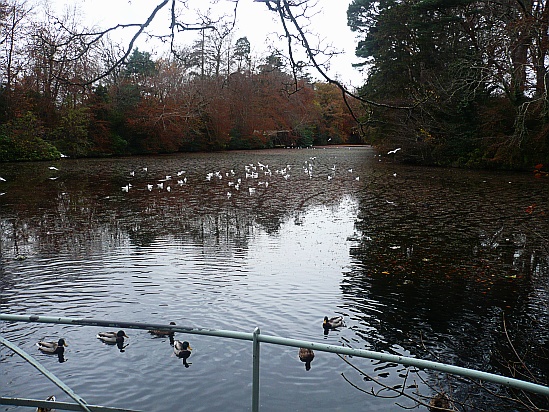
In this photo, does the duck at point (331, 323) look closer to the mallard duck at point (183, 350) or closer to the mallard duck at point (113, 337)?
the mallard duck at point (183, 350)

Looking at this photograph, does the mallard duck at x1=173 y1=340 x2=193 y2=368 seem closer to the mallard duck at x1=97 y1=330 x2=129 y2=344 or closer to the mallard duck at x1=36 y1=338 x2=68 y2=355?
the mallard duck at x1=97 y1=330 x2=129 y2=344

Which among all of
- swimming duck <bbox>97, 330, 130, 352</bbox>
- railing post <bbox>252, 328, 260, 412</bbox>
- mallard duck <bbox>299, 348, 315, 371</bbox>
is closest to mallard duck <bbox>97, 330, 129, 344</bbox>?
swimming duck <bbox>97, 330, 130, 352</bbox>

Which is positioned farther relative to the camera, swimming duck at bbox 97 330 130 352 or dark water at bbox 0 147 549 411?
swimming duck at bbox 97 330 130 352

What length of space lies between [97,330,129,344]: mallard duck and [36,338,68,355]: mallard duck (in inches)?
16.8

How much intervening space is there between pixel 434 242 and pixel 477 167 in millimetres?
18530

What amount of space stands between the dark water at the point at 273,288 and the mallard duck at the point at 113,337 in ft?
0.38

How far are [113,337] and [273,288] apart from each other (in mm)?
2539

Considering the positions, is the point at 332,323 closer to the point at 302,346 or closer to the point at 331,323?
the point at 331,323

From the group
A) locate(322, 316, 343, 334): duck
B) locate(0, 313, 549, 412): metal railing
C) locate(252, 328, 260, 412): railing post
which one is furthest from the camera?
locate(322, 316, 343, 334): duck

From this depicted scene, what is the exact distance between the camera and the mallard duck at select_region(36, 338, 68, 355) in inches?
211

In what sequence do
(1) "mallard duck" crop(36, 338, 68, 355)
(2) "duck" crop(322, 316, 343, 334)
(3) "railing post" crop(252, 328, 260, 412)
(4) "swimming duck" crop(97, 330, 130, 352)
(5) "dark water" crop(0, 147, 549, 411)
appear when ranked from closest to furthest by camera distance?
(3) "railing post" crop(252, 328, 260, 412), (5) "dark water" crop(0, 147, 549, 411), (1) "mallard duck" crop(36, 338, 68, 355), (4) "swimming duck" crop(97, 330, 130, 352), (2) "duck" crop(322, 316, 343, 334)

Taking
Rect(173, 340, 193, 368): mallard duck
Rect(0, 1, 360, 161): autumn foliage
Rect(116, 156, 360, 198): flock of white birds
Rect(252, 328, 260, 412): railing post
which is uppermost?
Rect(0, 1, 360, 161): autumn foliage

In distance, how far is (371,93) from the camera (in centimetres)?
3092

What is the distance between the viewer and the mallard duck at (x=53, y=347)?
5.36 metres
